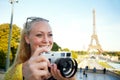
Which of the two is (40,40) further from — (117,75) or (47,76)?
(117,75)

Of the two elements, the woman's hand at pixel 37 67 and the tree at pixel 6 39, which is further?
the tree at pixel 6 39

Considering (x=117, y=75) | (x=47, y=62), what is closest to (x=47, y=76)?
(x=47, y=62)

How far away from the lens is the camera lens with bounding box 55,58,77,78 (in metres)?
0.49

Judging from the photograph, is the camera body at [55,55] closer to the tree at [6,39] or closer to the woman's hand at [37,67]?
the woman's hand at [37,67]

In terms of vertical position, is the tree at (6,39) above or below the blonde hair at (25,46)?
above

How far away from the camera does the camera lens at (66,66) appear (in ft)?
1.59

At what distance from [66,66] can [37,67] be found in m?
0.06

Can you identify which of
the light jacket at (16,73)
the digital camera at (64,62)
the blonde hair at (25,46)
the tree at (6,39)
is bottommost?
the light jacket at (16,73)

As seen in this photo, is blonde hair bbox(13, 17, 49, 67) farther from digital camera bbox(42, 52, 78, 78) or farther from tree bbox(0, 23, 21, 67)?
tree bbox(0, 23, 21, 67)

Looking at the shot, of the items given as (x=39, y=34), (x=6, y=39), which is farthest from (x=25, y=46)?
(x=6, y=39)

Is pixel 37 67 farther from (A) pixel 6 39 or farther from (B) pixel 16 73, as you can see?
(A) pixel 6 39

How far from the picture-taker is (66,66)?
0.51m

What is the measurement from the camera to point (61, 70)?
0.49 meters

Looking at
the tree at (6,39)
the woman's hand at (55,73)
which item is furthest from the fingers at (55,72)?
the tree at (6,39)
